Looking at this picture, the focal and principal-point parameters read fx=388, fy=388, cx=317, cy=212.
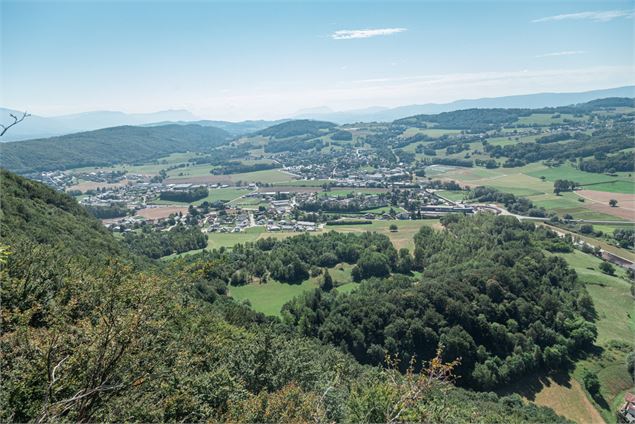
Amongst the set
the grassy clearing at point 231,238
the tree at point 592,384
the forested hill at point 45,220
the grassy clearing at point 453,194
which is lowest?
the tree at point 592,384

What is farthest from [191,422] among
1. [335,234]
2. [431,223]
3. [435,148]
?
[435,148]

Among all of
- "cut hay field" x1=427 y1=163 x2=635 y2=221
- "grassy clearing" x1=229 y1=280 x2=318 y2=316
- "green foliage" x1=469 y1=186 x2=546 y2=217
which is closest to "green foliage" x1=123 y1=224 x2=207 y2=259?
"grassy clearing" x1=229 y1=280 x2=318 y2=316

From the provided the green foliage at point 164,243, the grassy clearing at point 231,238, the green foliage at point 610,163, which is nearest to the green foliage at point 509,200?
the green foliage at point 610,163

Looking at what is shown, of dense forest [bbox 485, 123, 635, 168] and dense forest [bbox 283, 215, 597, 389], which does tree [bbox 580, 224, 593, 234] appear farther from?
dense forest [bbox 485, 123, 635, 168]

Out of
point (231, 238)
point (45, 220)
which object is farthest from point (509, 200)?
point (45, 220)

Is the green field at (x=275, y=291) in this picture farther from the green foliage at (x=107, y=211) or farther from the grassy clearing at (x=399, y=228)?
the green foliage at (x=107, y=211)

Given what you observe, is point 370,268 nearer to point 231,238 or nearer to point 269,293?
point 269,293
